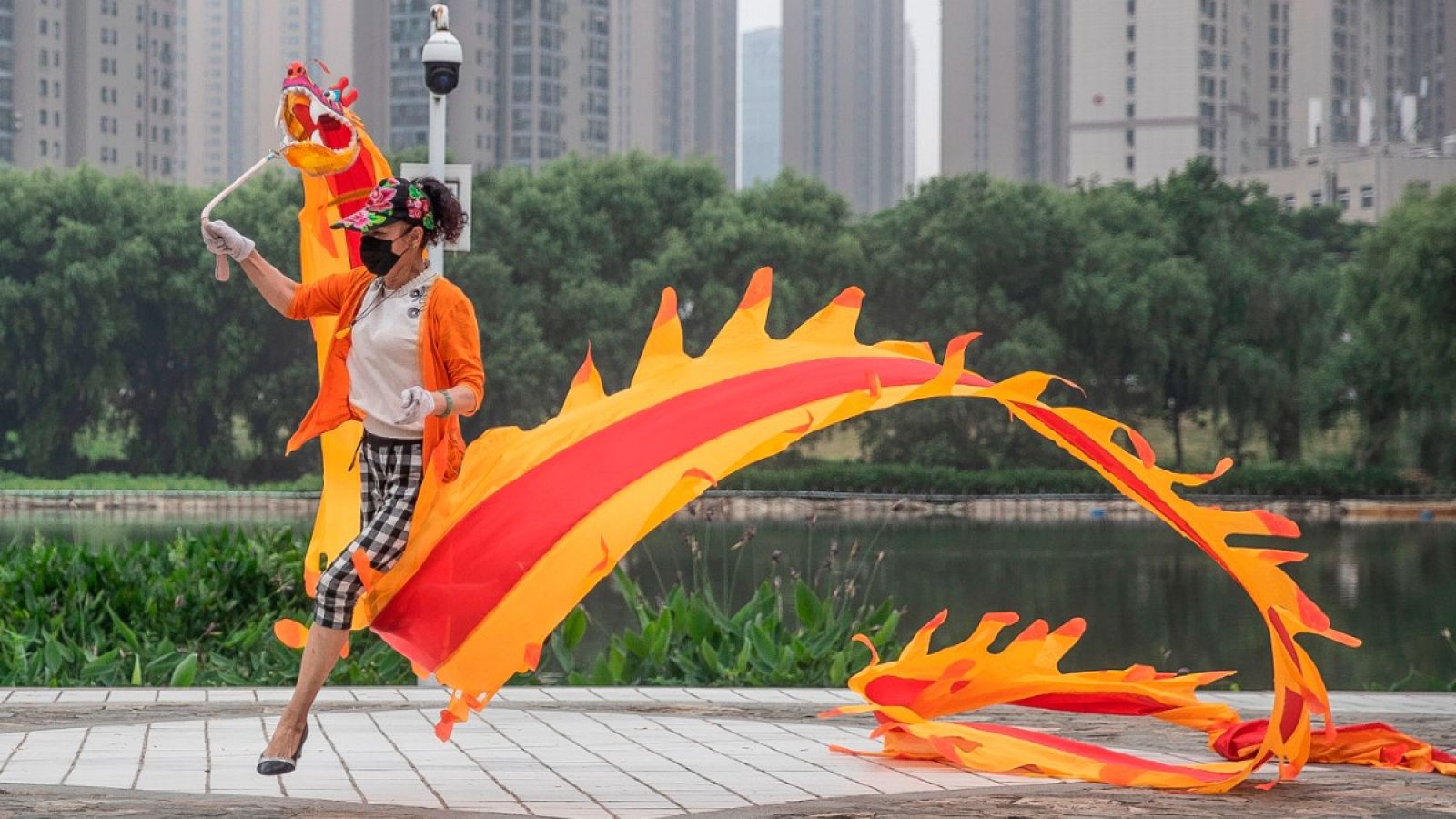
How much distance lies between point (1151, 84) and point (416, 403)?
9057cm

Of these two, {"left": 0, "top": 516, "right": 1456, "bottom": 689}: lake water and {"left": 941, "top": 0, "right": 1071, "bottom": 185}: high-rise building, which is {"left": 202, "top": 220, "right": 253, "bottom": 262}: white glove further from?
{"left": 941, "top": 0, "right": 1071, "bottom": 185}: high-rise building

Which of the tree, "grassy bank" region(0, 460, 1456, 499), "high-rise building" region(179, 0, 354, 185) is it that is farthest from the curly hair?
"high-rise building" region(179, 0, 354, 185)

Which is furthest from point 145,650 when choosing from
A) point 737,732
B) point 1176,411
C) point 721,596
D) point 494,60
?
point 494,60

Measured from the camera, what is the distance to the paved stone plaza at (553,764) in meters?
5.57

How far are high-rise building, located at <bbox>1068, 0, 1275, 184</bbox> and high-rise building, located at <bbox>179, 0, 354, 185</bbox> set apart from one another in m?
36.9

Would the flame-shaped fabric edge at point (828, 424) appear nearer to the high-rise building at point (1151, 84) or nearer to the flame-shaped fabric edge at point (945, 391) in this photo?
the flame-shaped fabric edge at point (945, 391)

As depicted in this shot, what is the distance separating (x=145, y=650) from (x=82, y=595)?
729 millimetres

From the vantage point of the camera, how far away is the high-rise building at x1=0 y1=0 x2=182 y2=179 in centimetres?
7400

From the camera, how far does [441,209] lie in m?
5.98

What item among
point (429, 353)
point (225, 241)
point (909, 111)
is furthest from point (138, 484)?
point (909, 111)

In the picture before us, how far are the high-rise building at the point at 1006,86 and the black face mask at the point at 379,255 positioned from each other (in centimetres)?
11423

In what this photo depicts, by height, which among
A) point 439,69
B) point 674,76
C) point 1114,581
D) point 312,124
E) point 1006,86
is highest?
point 1006,86

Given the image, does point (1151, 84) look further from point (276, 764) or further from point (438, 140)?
point (276, 764)

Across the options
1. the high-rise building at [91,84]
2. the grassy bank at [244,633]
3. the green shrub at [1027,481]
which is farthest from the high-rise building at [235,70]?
the grassy bank at [244,633]
